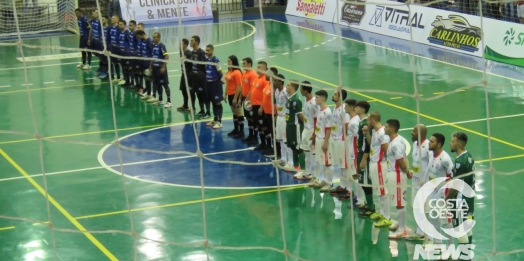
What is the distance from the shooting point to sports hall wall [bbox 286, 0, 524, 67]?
19828 millimetres

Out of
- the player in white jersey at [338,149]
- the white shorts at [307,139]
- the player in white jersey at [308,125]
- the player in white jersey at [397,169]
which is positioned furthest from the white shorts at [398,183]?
the white shorts at [307,139]

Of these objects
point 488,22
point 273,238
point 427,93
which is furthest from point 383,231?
point 488,22

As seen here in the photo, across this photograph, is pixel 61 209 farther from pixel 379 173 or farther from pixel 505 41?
pixel 505 41

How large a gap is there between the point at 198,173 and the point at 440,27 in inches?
466

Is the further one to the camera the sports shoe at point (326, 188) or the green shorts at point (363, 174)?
the sports shoe at point (326, 188)

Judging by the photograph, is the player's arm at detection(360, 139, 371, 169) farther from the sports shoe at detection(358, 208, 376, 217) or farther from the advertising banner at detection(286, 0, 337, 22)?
the advertising banner at detection(286, 0, 337, 22)

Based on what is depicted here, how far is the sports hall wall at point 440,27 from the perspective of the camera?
1983 centimetres

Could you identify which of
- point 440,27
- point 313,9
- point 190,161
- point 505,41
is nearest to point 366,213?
point 190,161

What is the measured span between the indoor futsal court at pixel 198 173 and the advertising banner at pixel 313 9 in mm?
5502

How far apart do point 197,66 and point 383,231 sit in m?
6.42

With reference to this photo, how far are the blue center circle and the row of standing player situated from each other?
2.34 feet

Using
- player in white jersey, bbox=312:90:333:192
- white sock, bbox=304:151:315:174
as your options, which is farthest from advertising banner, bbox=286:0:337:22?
player in white jersey, bbox=312:90:333:192

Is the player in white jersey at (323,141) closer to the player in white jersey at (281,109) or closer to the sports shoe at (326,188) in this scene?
the sports shoe at (326,188)

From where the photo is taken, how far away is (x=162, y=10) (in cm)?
2866
